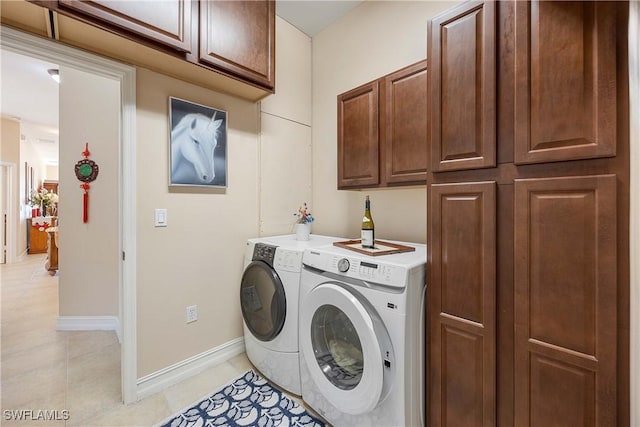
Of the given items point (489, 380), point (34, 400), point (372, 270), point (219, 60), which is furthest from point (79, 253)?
point (489, 380)

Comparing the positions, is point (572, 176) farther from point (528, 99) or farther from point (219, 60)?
point (219, 60)

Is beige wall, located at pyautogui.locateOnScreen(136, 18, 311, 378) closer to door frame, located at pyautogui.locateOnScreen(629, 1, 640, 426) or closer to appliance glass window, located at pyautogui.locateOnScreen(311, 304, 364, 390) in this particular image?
appliance glass window, located at pyautogui.locateOnScreen(311, 304, 364, 390)

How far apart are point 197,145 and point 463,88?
1.72 meters

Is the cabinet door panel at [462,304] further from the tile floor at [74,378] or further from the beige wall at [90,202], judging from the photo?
the beige wall at [90,202]

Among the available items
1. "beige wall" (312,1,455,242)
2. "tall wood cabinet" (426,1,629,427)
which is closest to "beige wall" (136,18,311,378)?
"beige wall" (312,1,455,242)

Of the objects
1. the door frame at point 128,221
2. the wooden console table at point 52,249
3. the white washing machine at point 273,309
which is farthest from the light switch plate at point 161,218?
the wooden console table at point 52,249

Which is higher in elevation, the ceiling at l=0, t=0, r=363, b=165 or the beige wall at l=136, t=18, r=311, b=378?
the ceiling at l=0, t=0, r=363, b=165

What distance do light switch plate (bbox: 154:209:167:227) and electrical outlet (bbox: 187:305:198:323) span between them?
0.65 meters

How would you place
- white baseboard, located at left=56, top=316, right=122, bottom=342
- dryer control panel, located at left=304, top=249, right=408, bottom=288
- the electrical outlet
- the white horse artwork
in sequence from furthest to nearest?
white baseboard, located at left=56, top=316, right=122, bottom=342, the electrical outlet, the white horse artwork, dryer control panel, located at left=304, top=249, right=408, bottom=288

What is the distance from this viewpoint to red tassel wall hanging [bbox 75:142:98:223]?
9.01ft

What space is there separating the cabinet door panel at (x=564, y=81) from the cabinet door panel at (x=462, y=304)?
0.79ft

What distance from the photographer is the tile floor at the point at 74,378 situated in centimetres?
160

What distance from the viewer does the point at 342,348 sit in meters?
1.52

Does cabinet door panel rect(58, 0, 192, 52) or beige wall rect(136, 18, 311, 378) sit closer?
cabinet door panel rect(58, 0, 192, 52)
